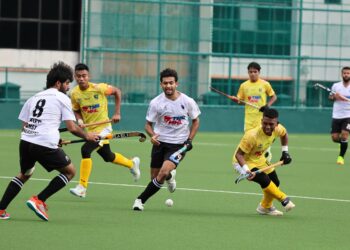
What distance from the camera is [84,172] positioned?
14023mm

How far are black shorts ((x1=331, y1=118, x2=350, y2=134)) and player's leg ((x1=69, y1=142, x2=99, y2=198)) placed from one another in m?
8.05

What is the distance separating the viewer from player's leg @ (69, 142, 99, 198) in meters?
13.6

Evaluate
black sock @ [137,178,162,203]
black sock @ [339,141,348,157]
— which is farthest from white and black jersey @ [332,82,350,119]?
black sock @ [137,178,162,203]

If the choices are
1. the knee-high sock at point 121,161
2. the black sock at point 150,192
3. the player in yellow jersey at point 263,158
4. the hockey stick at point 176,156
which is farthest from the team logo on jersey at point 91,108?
the player in yellow jersey at point 263,158

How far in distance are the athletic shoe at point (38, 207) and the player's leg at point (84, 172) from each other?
93.5 inches

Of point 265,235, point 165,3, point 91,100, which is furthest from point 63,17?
point 265,235

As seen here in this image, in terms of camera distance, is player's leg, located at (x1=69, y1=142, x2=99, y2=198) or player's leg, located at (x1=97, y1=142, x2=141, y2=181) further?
player's leg, located at (x1=97, y1=142, x2=141, y2=181)

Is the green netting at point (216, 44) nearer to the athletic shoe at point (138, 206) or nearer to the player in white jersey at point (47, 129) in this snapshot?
the athletic shoe at point (138, 206)

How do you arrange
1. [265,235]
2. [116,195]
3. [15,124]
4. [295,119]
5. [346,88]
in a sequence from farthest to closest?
[295,119], [15,124], [346,88], [116,195], [265,235]

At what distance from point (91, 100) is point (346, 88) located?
8.09 metres

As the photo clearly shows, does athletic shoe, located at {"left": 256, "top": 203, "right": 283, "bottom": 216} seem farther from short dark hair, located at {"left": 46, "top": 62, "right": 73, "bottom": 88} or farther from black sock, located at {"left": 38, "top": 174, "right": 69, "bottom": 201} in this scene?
short dark hair, located at {"left": 46, "top": 62, "right": 73, "bottom": 88}

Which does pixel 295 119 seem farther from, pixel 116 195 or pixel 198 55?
pixel 116 195

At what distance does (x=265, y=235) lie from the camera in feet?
35.1

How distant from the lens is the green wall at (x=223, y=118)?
3172cm
